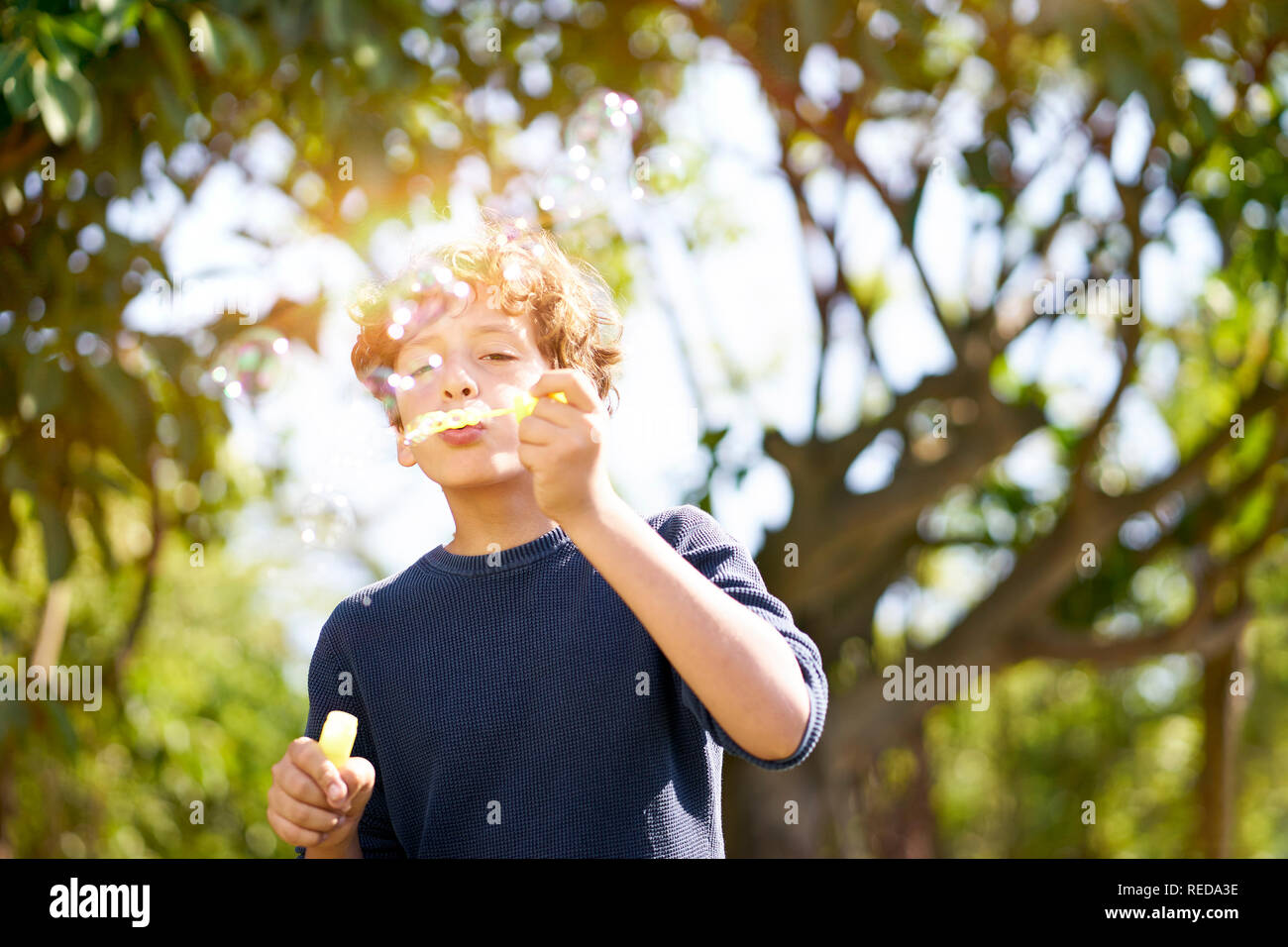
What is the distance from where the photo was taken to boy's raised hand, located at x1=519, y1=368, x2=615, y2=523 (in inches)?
47.4

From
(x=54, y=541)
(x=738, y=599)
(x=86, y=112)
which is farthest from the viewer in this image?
(x=54, y=541)

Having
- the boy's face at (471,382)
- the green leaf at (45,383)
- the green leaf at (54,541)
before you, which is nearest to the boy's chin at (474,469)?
the boy's face at (471,382)

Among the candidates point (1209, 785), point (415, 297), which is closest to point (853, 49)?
point (415, 297)

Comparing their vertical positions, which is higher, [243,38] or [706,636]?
[243,38]

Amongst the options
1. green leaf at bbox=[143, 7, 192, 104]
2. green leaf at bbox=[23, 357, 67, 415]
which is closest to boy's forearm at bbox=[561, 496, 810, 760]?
green leaf at bbox=[143, 7, 192, 104]

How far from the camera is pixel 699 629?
1.20m

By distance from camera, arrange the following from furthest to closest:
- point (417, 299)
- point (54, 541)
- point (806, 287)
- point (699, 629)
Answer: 1. point (806, 287)
2. point (54, 541)
3. point (417, 299)
4. point (699, 629)

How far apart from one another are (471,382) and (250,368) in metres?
1.00

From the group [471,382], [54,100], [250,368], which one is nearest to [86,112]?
[54,100]

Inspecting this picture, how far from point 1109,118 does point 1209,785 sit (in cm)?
486

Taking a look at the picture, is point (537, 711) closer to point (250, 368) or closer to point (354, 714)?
point (354, 714)

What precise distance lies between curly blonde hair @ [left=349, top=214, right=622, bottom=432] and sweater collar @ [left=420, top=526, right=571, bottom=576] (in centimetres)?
25
